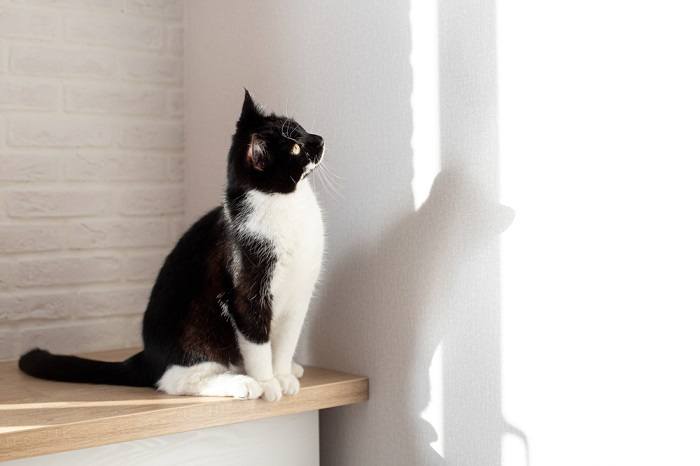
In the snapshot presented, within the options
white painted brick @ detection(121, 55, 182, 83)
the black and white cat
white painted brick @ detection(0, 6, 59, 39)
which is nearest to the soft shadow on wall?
the black and white cat

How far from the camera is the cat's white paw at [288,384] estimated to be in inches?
52.9

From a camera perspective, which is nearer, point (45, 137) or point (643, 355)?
point (643, 355)

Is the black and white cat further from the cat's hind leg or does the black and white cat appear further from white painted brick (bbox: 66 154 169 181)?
white painted brick (bbox: 66 154 169 181)

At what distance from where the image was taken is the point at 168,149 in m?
1.96

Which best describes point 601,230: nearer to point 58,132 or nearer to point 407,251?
point 407,251

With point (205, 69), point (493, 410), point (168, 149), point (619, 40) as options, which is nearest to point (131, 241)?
point (168, 149)

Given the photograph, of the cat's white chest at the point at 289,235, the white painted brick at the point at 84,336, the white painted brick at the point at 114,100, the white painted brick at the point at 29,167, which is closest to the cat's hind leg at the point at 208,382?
the cat's white chest at the point at 289,235

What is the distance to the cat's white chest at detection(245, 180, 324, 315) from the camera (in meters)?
1.29

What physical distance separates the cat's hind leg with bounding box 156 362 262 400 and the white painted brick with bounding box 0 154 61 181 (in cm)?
67

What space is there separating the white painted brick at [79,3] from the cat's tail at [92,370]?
800 mm

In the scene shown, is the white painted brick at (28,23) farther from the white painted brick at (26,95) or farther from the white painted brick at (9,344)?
the white painted brick at (9,344)

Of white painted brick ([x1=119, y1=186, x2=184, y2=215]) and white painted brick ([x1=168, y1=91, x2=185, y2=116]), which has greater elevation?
white painted brick ([x1=168, y1=91, x2=185, y2=116])

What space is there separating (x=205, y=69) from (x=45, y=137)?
16.0 inches

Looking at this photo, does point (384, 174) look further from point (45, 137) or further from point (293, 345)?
point (45, 137)
